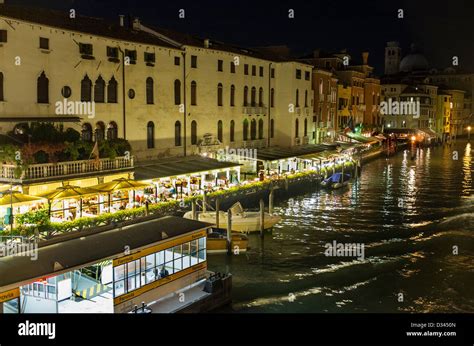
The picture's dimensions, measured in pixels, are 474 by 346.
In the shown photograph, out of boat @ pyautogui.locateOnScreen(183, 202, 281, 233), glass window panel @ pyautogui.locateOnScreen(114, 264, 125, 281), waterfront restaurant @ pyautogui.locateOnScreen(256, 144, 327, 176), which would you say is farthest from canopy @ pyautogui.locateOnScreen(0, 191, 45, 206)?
waterfront restaurant @ pyautogui.locateOnScreen(256, 144, 327, 176)

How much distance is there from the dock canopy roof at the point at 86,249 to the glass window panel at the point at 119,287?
886 millimetres

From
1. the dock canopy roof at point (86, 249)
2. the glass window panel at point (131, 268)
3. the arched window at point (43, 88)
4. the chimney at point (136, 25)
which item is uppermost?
the chimney at point (136, 25)

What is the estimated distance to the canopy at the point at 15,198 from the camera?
75.8ft

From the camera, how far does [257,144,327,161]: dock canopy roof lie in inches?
1782

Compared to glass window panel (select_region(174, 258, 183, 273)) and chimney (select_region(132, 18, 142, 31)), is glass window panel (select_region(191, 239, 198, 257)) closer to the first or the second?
glass window panel (select_region(174, 258, 183, 273))

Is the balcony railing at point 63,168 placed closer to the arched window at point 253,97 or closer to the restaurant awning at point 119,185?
the restaurant awning at point 119,185

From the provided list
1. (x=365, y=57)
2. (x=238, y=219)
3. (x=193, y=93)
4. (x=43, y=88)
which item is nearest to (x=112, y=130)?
(x=43, y=88)

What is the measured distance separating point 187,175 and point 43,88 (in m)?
9.91

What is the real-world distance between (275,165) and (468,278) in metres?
25.5

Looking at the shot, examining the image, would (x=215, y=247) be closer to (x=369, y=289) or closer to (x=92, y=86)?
(x=369, y=289)

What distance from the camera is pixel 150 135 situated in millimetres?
36312

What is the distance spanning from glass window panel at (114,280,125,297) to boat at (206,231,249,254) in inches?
360

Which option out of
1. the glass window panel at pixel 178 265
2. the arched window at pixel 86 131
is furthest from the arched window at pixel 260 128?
the glass window panel at pixel 178 265

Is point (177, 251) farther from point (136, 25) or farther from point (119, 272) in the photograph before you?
point (136, 25)
